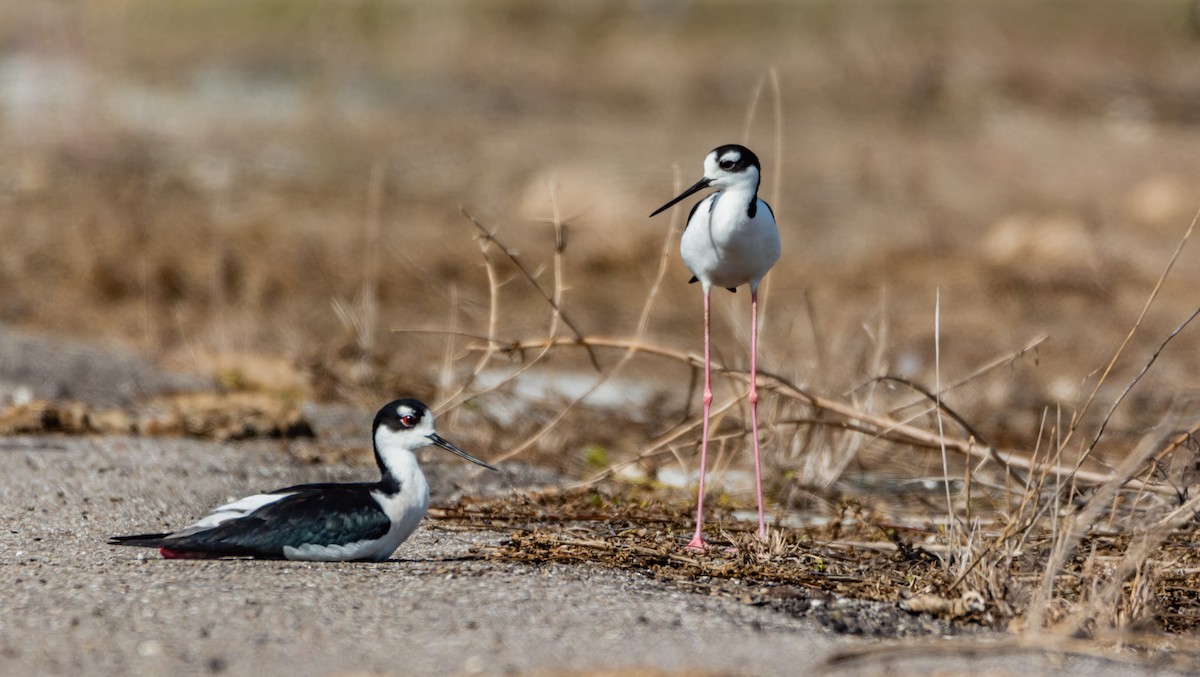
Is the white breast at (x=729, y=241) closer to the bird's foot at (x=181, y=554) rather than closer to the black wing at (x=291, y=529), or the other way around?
the black wing at (x=291, y=529)

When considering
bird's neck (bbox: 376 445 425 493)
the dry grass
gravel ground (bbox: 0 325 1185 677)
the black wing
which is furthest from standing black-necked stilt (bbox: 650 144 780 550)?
the black wing

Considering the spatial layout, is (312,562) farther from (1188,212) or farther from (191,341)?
(1188,212)

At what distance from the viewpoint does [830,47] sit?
22.3 m

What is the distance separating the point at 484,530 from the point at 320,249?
7.36 meters

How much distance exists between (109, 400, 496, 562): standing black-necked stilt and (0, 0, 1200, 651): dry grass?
2.13 feet

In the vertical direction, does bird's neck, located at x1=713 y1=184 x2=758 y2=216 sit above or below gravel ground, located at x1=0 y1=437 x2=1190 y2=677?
above

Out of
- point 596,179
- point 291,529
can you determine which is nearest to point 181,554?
point 291,529

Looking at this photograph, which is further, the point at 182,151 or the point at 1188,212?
the point at 182,151

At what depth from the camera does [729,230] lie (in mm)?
5180

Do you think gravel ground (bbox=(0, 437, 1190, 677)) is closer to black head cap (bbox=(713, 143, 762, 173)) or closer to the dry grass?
the dry grass

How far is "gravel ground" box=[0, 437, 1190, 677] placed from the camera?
3.69 meters

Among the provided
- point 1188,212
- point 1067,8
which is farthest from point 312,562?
point 1067,8

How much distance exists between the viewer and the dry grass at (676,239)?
573 centimetres

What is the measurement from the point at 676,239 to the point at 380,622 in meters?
7.83
